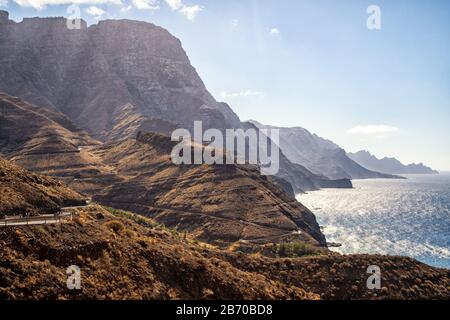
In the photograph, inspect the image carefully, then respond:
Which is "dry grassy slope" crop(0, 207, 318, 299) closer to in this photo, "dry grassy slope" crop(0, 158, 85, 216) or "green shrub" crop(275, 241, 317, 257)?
"dry grassy slope" crop(0, 158, 85, 216)

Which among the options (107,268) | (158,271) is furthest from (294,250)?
(107,268)

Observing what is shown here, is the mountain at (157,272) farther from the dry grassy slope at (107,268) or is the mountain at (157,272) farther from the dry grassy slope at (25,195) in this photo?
the dry grassy slope at (25,195)

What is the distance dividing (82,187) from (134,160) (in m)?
35.9

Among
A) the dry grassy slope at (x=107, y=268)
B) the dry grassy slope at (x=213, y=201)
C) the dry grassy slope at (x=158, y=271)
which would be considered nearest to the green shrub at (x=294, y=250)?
the dry grassy slope at (x=213, y=201)

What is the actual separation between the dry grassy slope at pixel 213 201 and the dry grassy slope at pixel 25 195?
2890 inches

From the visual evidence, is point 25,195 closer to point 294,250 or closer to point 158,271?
point 158,271

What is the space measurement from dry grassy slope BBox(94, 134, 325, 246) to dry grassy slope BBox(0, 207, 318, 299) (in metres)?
81.0

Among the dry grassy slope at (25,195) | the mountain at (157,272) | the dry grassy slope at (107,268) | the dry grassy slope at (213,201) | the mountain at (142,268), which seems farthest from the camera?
the dry grassy slope at (213,201)

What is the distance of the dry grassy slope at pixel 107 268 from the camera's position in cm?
2995

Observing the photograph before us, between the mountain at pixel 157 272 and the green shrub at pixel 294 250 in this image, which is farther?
the green shrub at pixel 294 250

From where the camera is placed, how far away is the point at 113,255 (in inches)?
1419

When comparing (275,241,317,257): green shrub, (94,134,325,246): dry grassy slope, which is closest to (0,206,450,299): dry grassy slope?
(275,241,317,257): green shrub
